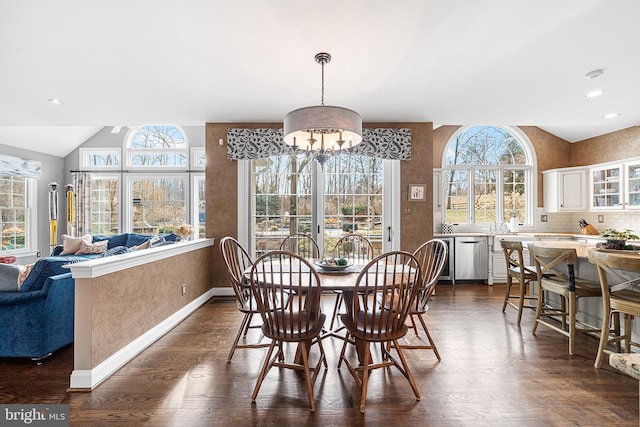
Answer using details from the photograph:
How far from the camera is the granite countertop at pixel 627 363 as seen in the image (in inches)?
29.1

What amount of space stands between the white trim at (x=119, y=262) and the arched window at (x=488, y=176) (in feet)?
15.8

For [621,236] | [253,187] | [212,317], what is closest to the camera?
[621,236]

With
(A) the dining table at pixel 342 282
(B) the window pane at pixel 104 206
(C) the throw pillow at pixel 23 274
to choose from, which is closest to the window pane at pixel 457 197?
(A) the dining table at pixel 342 282

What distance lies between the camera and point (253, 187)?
467 cm

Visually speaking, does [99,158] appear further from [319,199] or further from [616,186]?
[616,186]

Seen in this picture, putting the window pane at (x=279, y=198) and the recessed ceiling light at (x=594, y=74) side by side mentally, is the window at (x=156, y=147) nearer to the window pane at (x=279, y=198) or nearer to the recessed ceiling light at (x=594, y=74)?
the window pane at (x=279, y=198)

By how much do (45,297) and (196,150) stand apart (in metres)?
4.76

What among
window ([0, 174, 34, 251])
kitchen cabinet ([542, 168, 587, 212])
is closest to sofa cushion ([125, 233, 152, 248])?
window ([0, 174, 34, 251])

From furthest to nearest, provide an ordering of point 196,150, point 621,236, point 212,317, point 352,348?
point 196,150 → point 212,317 → point 621,236 → point 352,348

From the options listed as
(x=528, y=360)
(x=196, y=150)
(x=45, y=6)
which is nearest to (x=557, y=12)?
(x=528, y=360)

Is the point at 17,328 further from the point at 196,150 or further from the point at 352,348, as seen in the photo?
the point at 196,150

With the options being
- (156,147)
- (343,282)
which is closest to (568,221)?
(343,282)

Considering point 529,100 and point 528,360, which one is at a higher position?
point 529,100

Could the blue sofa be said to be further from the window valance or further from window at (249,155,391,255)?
the window valance
